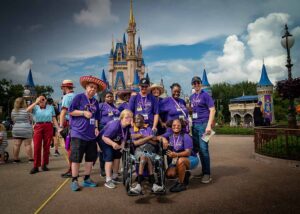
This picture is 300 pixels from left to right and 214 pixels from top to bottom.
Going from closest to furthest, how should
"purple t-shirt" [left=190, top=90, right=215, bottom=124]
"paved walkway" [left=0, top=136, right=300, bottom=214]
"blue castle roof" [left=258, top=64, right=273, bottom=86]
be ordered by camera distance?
"paved walkway" [left=0, top=136, right=300, bottom=214]
"purple t-shirt" [left=190, top=90, right=215, bottom=124]
"blue castle roof" [left=258, top=64, right=273, bottom=86]

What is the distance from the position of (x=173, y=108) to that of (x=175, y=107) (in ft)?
0.16

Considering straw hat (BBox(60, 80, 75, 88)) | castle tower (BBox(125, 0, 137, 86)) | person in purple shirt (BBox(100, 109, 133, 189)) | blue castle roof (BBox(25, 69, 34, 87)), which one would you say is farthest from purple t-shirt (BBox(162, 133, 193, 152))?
castle tower (BBox(125, 0, 137, 86))

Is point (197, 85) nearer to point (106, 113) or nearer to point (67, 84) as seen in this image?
point (106, 113)

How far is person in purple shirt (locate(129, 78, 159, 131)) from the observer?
194 inches

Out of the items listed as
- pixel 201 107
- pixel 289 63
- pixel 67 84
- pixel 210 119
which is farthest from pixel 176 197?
pixel 289 63

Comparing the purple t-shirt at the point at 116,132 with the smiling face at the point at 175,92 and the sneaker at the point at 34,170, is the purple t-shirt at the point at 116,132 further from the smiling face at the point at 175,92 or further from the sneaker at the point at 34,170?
the sneaker at the point at 34,170

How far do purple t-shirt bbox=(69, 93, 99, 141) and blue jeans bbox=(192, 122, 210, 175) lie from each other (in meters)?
2.13

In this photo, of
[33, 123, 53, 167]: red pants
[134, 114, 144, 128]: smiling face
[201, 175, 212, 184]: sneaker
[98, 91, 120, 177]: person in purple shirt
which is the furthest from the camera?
[33, 123, 53, 167]: red pants

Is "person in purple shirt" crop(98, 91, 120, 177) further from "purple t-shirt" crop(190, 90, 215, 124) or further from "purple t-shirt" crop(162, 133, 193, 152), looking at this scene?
"purple t-shirt" crop(190, 90, 215, 124)

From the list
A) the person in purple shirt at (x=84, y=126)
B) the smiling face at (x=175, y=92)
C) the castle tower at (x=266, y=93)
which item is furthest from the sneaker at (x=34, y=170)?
the castle tower at (x=266, y=93)

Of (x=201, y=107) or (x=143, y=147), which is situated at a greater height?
(x=201, y=107)

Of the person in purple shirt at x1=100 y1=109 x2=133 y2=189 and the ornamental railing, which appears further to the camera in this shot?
the ornamental railing

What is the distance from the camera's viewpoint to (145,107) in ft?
16.2

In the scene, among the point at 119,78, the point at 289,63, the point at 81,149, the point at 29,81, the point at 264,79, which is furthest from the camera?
the point at 119,78
